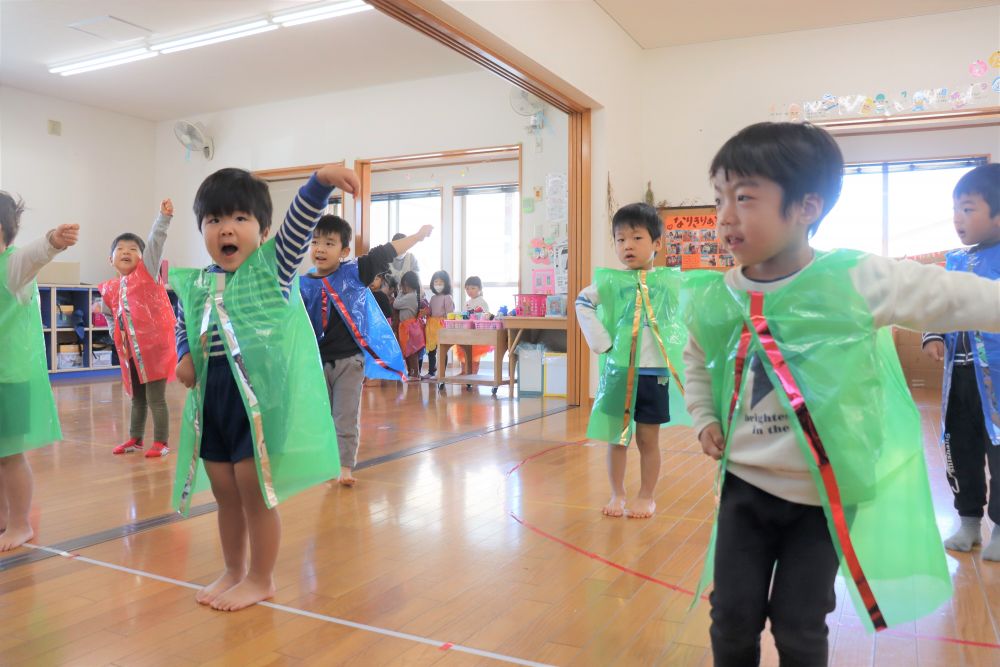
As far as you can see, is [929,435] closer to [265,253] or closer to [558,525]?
[558,525]

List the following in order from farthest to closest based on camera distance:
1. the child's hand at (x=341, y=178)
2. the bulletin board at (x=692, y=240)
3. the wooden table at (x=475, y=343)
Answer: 1. the wooden table at (x=475, y=343)
2. the bulletin board at (x=692, y=240)
3. the child's hand at (x=341, y=178)

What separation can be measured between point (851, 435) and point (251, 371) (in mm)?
1280

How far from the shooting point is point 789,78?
617 centimetres

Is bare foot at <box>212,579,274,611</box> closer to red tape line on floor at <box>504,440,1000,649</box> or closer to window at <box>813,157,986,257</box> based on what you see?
red tape line on floor at <box>504,440,1000,649</box>

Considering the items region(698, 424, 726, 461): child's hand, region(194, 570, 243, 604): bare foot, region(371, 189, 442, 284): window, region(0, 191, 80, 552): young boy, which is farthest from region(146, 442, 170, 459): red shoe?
region(371, 189, 442, 284): window

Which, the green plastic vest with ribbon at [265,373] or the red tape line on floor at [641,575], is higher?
the green plastic vest with ribbon at [265,373]

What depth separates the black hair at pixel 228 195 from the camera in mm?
1737

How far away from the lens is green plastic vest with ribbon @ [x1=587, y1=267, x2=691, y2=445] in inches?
102

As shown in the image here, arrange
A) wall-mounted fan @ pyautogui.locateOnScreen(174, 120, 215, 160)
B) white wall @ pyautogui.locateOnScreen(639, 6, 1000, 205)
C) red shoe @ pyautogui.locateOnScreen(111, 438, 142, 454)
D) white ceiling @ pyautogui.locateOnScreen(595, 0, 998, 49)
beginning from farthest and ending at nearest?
wall-mounted fan @ pyautogui.locateOnScreen(174, 120, 215, 160)
white wall @ pyautogui.locateOnScreen(639, 6, 1000, 205)
white ceiling @ pyautogui.locateOnScreen(595, 0, 998, 49)
red shoe @ pyautogui.locateOnScreen(111, 438, 142, 454)

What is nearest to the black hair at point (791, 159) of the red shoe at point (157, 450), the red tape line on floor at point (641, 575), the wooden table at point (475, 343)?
the red tape line on floor at point (641, 575)

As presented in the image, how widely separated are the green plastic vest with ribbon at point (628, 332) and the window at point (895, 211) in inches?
206

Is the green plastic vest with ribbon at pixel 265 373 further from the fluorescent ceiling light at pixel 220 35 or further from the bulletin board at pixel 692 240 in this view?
the bulletin board at pixel 692 240

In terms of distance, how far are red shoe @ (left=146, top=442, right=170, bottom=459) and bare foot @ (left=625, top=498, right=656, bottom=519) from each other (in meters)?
2.43

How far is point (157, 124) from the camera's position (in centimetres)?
948
